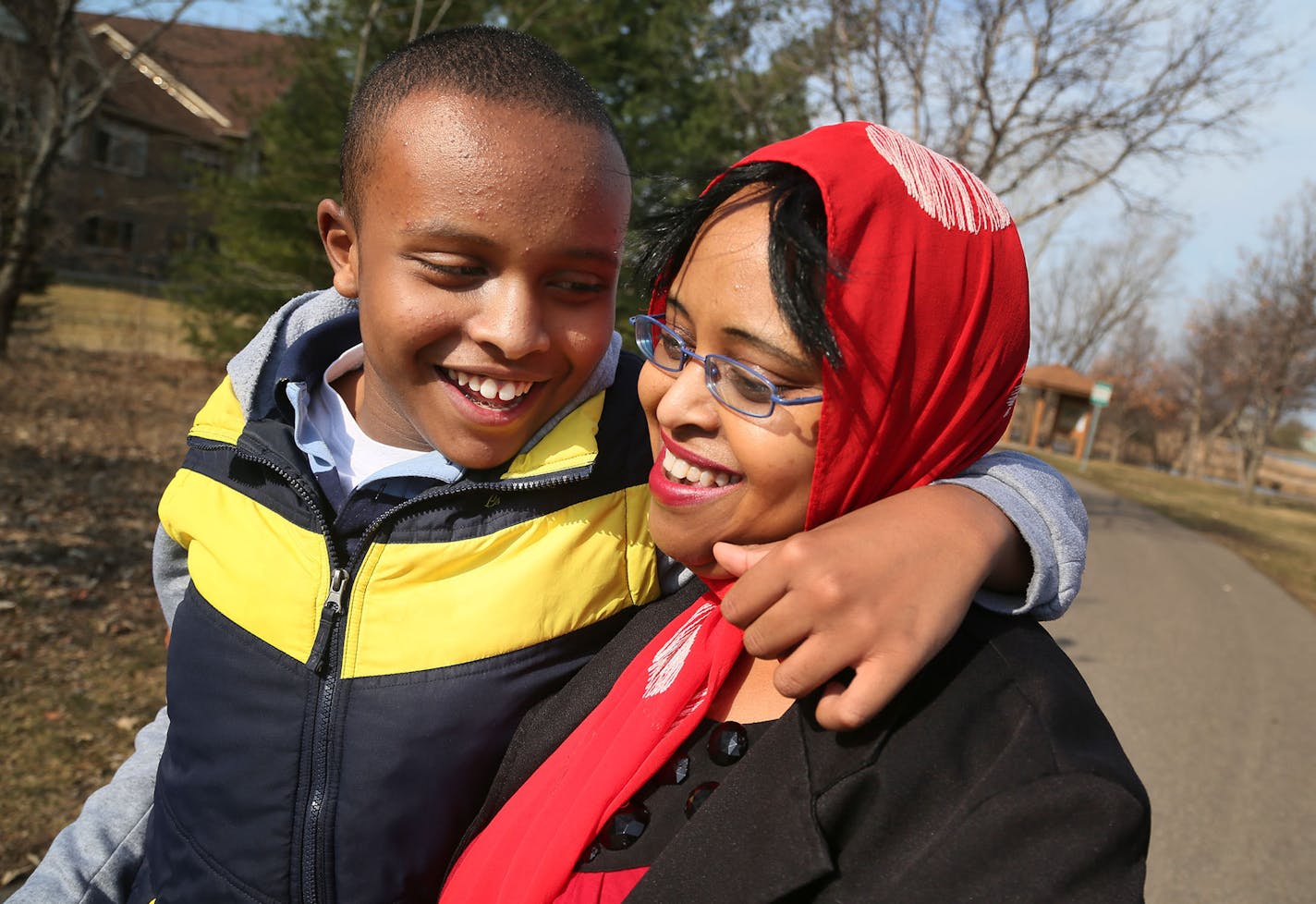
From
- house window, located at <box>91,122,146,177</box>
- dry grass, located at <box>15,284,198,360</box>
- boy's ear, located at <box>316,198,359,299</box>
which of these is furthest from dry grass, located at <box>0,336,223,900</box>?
house window, located at <box>91,122,146,177</box>

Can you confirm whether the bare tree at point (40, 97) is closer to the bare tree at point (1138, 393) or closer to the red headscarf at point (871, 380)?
the red headscarf at point (871, 380)

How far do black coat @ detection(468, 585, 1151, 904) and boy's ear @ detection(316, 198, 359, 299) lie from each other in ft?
4.45

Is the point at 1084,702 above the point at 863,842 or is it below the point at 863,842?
above

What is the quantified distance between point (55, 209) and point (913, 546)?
16.3 metres

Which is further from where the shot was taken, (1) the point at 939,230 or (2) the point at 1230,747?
(2) the point at 1230,747

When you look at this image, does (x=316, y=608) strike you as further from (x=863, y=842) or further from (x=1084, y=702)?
(x=1084, y=702)

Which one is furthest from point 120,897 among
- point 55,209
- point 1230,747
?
point 55,209

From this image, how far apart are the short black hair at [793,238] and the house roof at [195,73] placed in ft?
32.0

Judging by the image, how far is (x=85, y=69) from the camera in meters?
14.5

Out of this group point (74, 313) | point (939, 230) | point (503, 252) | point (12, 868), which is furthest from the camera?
point (74, 313)

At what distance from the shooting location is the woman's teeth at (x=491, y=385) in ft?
6.04

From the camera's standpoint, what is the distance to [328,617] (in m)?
1.80

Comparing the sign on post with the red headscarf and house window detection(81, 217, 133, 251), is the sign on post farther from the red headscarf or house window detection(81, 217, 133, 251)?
house window detection(81, 217, 133, 251)

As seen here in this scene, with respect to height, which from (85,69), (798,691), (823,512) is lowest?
(798,691)
